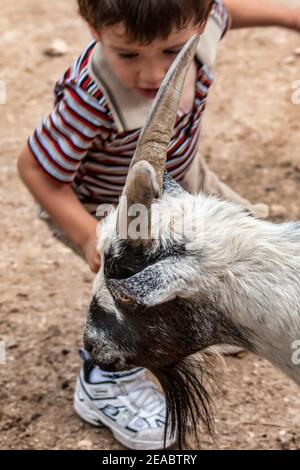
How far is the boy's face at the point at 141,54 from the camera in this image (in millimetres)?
3171

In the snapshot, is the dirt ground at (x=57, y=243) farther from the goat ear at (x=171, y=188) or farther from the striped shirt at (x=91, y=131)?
the goat ear at (x=171, y=188)

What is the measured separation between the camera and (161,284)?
261cm

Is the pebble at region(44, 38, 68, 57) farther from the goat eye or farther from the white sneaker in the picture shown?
the goat eye

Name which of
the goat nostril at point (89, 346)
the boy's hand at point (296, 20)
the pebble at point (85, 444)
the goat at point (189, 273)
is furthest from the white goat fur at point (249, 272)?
the boy's hand at point (296, 20)

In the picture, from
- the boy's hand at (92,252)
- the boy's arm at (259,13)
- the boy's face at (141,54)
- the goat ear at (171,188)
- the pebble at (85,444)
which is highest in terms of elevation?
the boy's face at (141,54)

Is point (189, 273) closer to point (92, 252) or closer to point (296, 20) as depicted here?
point (92, 252)

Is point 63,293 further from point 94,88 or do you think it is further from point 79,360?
point 94,88

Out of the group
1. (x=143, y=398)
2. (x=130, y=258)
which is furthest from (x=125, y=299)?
(x=143, y=398)

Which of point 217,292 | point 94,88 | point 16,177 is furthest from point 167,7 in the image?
point 16,177

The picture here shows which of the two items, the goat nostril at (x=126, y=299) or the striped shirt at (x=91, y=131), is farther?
the striped shirt at (x=91, y=131)

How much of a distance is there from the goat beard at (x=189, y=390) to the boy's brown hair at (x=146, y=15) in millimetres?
1132

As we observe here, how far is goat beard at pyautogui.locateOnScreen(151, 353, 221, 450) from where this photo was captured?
3.02 metres

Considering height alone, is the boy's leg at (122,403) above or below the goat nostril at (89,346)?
below

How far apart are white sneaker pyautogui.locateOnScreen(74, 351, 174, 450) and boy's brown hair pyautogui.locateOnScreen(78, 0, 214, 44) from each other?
1.40 meters
